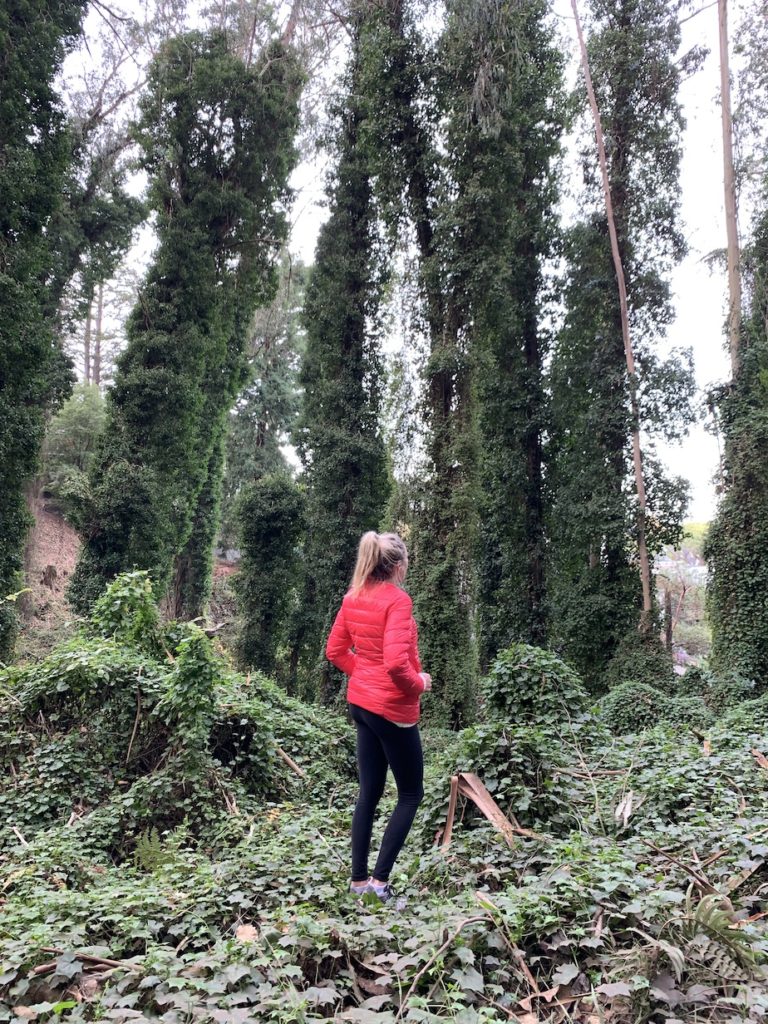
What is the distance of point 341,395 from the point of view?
18703 mm

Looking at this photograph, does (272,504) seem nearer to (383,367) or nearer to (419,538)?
(383,367)

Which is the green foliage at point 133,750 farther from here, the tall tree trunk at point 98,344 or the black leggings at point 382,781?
the tall tree trunk at point 98,344

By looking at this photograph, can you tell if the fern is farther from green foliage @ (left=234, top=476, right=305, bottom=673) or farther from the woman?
green foliage @ (left=234, top=476, right=305, bottom=673)

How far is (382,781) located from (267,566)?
16837mm

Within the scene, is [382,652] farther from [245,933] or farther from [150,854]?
[150,854]

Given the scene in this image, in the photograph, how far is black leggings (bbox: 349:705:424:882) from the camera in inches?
133

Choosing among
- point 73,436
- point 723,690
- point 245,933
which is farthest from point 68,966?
point 73,436

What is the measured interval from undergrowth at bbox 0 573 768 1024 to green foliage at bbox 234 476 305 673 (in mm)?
12203

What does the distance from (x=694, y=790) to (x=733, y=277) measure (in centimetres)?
1253

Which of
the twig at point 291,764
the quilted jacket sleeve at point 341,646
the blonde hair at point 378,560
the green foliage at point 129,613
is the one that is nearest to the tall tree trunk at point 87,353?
the green foliage at point 129,613

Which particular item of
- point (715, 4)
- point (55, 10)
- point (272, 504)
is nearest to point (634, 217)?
point (715, 4)

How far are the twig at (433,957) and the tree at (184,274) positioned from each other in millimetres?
14295

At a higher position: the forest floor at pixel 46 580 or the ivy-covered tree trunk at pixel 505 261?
the ivy-covered tree trunk at pixel 505 261

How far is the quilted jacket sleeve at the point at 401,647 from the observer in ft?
10.8
